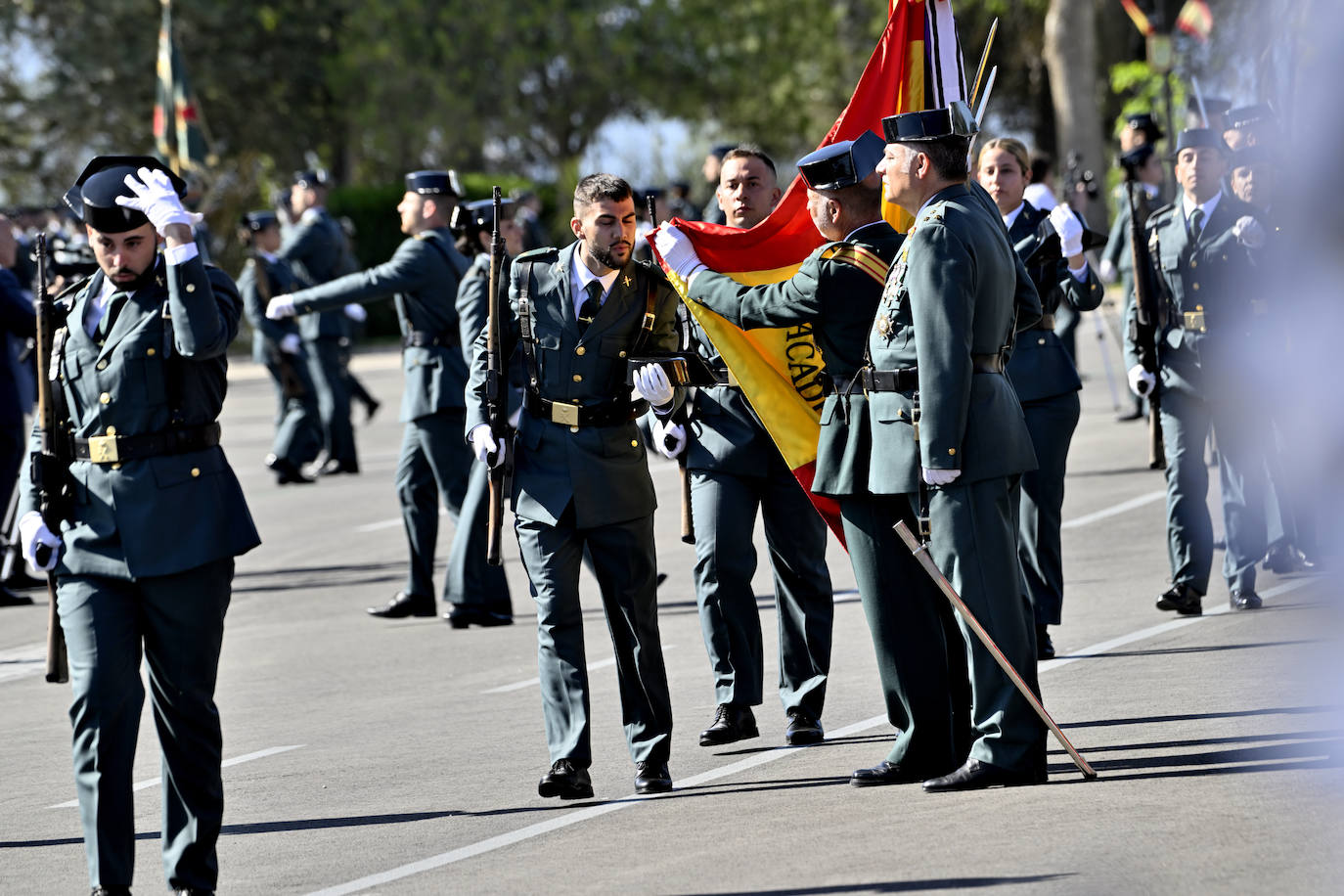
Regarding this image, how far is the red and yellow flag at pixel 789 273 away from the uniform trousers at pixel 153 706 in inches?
81.2

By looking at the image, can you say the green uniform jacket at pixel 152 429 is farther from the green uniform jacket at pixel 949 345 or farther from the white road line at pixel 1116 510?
the white road line at pixel 1116 510

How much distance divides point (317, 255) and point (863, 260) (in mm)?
11773

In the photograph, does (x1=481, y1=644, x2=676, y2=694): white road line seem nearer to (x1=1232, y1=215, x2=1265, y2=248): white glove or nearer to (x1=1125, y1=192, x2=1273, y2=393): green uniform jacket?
(x1=1125, y1=192, x2=1273, y2=393): green uniform jacket

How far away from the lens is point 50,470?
5.58 m

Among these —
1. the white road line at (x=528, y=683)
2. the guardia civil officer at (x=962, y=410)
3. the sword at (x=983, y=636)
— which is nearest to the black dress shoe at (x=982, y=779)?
the guardia civil officer at (x=962, y=410)

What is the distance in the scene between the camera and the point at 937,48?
24.8 feet

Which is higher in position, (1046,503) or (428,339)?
(428,339)

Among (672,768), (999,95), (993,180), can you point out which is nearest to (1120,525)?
(993,180)

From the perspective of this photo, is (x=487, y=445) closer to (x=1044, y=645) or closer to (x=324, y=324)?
(x=1044, y=645)

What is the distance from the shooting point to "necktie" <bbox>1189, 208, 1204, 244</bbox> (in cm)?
944

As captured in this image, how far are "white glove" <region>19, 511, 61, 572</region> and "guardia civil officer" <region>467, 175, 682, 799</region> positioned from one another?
5.43ft

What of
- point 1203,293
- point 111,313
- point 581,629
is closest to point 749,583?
point 581,629

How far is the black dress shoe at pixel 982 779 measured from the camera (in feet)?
19.5

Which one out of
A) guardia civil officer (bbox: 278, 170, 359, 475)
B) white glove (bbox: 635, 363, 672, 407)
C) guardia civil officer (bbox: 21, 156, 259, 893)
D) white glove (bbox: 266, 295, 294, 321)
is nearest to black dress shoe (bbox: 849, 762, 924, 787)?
white glove (bbox: 635, 363, 672, 407)
